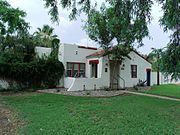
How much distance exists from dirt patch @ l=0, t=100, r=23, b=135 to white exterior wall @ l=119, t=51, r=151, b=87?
15.7m

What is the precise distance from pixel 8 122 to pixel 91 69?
15977 mm

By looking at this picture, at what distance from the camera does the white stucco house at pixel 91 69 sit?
2283cm

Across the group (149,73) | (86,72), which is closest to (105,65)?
(86,72)

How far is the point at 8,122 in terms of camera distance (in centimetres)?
942

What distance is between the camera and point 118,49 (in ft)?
74.5

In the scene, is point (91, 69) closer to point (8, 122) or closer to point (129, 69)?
point (129, 69)

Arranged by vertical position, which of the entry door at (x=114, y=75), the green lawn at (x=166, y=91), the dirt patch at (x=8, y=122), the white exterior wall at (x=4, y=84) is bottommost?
the dirt patch at (x=8, y=122)

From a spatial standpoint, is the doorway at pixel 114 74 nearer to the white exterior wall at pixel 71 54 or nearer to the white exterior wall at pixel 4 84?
the white exterior wall at pixel 71 54

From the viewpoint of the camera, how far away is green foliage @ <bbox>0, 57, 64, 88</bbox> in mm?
21250

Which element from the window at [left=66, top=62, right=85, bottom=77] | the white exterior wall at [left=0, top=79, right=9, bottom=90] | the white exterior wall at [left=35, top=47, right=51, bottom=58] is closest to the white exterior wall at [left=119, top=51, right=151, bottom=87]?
the window at [left=66, top=62, right=85, bottom=77]

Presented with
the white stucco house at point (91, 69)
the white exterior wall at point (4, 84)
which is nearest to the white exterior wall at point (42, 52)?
the white stucco house at point (91, 69)

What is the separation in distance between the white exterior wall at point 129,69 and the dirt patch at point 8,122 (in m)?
15.7

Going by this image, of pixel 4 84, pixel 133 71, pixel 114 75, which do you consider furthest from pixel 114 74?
pixel 4 84

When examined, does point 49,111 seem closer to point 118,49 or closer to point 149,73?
point 118,49
